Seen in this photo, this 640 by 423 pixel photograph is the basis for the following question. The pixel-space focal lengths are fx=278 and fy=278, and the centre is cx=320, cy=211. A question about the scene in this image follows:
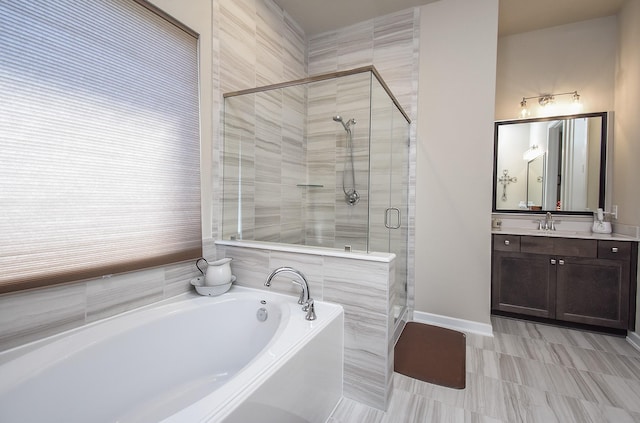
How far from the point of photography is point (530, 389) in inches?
64.4

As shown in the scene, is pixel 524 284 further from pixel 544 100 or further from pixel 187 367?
pixel 187 367

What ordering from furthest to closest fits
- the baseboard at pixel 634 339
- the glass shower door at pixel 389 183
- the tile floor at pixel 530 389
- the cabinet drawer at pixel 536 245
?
the cabinet drawer at pixel 536 245, the baseboard at pixel 634 339, the glass shower door at pixel 389 183, the tile floor at pixel 530 389

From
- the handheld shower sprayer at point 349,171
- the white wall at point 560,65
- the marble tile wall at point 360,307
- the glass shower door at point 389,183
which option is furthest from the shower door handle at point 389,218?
the white wall at point 560,65

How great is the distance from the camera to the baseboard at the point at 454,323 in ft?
7.71

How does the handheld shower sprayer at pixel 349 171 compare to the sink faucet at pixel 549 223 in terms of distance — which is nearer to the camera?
the handheld shower sprayer at pixel 349 171

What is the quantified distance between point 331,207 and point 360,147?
1.89 ft

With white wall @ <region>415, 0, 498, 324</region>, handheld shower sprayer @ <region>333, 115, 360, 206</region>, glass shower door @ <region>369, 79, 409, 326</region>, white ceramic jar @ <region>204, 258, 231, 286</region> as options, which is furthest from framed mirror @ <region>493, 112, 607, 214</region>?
white ceramic jar @ <region>204, 258, 231, 286</region>

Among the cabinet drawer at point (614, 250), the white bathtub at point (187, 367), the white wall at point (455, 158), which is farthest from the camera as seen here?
the white wall at point (455, 158)

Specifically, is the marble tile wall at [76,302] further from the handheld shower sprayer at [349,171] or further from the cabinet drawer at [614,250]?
the cabinet drawer at [614,250]

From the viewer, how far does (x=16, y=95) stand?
41.1 inches

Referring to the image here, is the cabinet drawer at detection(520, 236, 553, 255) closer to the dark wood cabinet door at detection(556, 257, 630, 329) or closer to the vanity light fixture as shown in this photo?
the dark wood cabinet door at detection(556, 257, 630, 329)

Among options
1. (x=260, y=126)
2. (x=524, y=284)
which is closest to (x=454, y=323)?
(x=524, y=284)

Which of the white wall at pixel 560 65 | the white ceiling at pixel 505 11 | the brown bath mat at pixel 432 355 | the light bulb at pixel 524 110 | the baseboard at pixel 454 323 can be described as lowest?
the brown bath mat at pixel 432 355

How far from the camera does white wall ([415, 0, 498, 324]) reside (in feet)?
7.64
